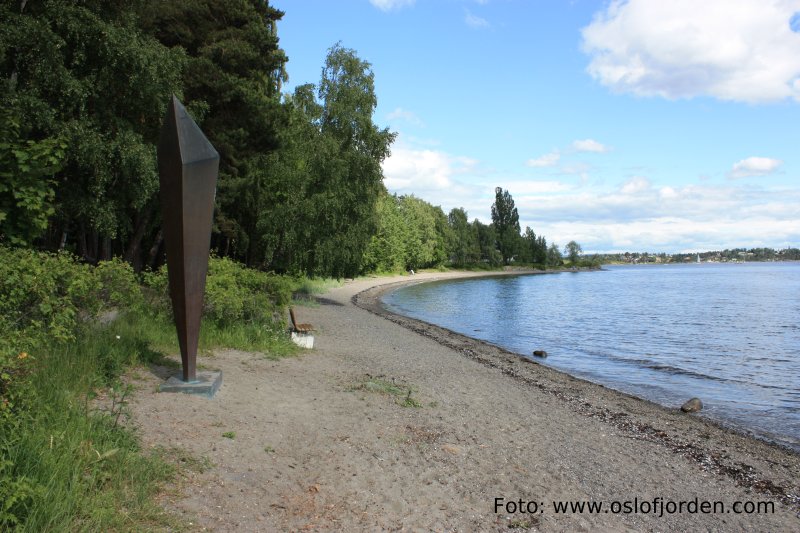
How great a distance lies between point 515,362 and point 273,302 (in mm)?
8305

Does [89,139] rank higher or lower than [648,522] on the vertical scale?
higher

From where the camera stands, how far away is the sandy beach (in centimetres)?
527

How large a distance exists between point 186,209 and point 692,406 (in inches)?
469

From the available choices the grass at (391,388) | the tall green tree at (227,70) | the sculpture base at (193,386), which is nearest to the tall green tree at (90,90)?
the tall green tree at (227,70)

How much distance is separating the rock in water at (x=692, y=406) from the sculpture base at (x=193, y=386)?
1061 centimetres

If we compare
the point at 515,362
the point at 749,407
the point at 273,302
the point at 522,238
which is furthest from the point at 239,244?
the point at 522,238

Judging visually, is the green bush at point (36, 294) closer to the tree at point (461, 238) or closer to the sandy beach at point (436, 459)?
the sandy beach at point (436, 459)

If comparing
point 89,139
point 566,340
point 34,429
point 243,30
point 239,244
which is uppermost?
point 243,30

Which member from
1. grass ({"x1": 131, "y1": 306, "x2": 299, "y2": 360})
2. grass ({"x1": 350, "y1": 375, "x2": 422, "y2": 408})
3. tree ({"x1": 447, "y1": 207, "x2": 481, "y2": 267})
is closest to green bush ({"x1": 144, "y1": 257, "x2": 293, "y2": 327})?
grass ({"x1": 131, "y1": 306, "x2": 299, "y2": 360})

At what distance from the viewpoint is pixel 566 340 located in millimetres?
25578

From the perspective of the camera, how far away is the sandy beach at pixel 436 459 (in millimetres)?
5273

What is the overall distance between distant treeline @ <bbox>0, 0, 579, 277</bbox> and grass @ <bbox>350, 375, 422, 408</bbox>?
21.0ft

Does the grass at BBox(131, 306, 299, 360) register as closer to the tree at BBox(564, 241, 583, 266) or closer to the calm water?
the calm water

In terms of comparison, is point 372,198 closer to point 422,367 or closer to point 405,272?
point 422,367
